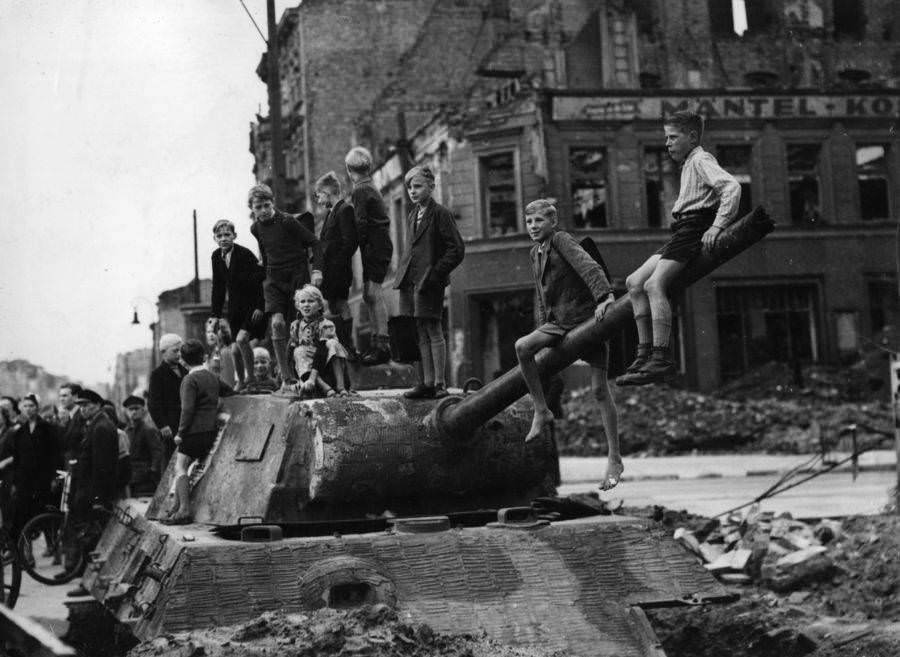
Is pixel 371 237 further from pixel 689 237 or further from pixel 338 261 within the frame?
pixel 689 237

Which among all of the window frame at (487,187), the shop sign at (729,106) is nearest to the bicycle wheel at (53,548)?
the window frame at (487,187)

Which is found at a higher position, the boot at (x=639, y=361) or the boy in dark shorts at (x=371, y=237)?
the boy in dark shorts at (x=371, y=237)

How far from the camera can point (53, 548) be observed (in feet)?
47.3

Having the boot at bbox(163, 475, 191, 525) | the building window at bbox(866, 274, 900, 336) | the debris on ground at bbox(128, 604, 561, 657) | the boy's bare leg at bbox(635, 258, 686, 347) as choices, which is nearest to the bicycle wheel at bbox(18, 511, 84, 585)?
the boot at bbox(163, 475, 191, 525)

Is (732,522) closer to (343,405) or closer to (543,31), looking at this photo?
(343,405)

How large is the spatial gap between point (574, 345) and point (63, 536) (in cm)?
917

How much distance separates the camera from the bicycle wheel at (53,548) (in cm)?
1359

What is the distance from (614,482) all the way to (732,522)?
22.7 ft

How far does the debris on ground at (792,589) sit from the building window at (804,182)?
21.3 metres

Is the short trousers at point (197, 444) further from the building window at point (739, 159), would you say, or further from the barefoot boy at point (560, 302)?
the building window at point (739, 159)

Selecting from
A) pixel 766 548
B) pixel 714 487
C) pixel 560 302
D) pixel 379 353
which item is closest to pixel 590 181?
pixel 714 487

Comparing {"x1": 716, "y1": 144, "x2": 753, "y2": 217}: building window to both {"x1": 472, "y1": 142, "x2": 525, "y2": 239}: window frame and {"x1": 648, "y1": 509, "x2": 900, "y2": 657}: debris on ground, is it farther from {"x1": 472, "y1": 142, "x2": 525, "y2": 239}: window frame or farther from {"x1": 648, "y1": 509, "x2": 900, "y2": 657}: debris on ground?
{"x1": 648, "y1": 509, "x2": 900, "y2": 657}: debris on ground

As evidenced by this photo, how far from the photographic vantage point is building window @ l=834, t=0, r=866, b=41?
40.5 meters

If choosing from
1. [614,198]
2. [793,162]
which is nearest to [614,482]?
[614,198]
